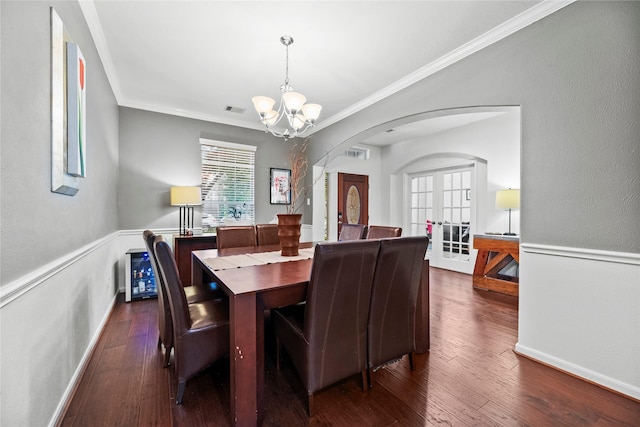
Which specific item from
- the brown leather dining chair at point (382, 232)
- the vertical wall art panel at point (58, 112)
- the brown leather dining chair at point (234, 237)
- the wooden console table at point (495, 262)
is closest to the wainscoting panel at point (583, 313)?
the brown leather dining chair at point (382, 232)

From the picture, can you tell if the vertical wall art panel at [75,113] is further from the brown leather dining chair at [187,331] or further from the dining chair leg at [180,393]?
the dining chair leg at [180,393]

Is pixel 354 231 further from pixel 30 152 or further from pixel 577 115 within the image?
pixel 30 152

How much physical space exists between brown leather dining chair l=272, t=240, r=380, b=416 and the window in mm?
3131

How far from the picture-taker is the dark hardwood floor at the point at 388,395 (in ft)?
4.67

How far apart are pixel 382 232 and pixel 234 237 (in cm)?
159

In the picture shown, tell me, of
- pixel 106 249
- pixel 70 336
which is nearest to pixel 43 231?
pixel 70 336

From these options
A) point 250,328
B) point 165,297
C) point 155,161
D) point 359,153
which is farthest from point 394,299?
point 359,153

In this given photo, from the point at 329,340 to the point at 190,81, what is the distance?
3168mm

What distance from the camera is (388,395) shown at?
1.61 metres

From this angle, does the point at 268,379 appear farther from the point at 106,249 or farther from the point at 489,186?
the point at 489,186

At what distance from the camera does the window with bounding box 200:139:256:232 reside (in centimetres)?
420

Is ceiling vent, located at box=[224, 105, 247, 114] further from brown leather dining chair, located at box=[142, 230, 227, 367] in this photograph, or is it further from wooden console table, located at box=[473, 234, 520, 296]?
wooden console table, located at box=[473, 234, 520, 296]

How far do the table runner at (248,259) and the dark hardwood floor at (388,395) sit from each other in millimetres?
747

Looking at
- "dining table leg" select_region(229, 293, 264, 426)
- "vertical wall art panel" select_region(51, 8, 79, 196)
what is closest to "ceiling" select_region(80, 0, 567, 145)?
"vertical wall art panel" select_region(51, 8, 79, 196)
